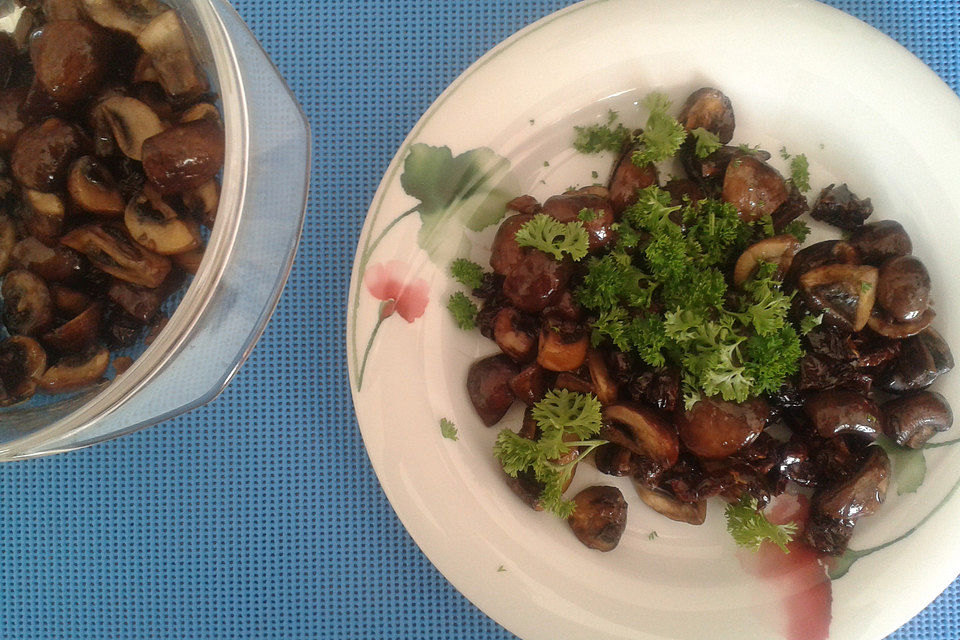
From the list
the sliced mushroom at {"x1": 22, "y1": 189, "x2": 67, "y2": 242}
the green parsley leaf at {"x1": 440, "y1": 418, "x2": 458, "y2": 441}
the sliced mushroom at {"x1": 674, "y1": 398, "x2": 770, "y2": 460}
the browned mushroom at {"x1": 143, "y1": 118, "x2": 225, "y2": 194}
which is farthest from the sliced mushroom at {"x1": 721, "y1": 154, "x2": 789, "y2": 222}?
the sliced mushroom at {"x1": 22, "y1": 189, "x2": 67, "y2": 242}

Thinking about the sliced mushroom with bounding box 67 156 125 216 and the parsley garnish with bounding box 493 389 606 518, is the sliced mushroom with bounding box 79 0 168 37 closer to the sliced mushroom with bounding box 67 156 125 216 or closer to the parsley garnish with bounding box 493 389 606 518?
the sliced mushroom with bounding box 67 156 125 216

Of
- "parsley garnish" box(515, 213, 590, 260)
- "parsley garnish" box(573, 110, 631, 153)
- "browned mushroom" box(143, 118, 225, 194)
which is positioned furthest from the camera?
"parsley garnish" box(573, 110, 631, 153)

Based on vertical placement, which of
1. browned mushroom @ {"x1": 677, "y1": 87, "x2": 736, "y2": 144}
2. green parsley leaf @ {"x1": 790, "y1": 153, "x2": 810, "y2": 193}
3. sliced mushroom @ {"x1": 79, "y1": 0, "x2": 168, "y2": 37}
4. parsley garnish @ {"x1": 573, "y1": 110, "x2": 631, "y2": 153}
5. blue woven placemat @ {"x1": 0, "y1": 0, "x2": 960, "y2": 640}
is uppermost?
sliced mushroom @ {"x1": 79, "y1": 0, "x2": 168, "y2": 37}

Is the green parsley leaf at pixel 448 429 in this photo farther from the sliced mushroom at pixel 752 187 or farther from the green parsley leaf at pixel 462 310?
the sliced mushroom at pixel 752 187

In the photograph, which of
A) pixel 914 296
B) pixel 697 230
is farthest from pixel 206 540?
pixel 914 296

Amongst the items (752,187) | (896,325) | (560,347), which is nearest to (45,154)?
(560,347)

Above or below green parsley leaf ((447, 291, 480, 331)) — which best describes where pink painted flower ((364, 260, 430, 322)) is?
above

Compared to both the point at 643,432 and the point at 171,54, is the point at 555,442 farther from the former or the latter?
the point at 171,54

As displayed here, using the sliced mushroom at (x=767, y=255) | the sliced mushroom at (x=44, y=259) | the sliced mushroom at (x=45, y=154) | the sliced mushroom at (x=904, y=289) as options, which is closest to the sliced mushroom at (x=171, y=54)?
the sliced mushroom at (x=45, y=154)
